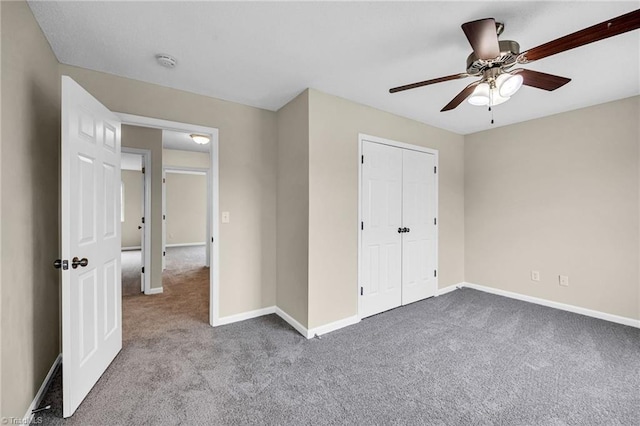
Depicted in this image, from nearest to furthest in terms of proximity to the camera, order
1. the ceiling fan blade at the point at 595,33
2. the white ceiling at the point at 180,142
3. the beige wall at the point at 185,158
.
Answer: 1. the ceiling fan blade at the point at 595,33
2. the white ceiling at the point at 180,142
3. the beige wall at the point at 185,158

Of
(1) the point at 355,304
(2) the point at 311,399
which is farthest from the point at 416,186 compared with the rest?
(2) the point at 311,399

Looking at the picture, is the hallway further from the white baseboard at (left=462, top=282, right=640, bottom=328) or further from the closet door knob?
the white baseboard at (left=462, top=282, right=640, bottom=328)

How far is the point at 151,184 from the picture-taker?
400cm

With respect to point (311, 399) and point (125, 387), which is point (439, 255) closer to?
point (311, 399)

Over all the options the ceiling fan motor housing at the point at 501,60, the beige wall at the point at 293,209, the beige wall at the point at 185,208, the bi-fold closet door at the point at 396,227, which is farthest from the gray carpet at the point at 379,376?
the beige wall at the point at 185,208

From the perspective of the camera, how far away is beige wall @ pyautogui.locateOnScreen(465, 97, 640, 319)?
2955 mm

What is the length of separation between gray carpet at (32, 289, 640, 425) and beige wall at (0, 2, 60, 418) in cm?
40

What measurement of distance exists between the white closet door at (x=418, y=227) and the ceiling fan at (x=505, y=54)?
1.51 metres

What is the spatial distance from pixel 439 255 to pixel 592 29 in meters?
3.10

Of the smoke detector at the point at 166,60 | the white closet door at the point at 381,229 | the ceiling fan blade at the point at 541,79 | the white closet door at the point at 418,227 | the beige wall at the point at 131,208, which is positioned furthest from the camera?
the beige wall at the point at 131,208

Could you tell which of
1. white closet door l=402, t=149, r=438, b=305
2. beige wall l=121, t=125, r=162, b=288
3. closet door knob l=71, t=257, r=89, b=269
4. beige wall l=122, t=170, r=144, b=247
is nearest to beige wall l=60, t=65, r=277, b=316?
closet door knob l=71, t=257, r=89, b=269

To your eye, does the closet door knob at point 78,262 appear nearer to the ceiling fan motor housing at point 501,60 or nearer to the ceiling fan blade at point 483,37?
the ceiling fan blade at point 483,37

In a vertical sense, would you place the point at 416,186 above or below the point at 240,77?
below

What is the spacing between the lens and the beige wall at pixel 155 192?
12.9 feet
